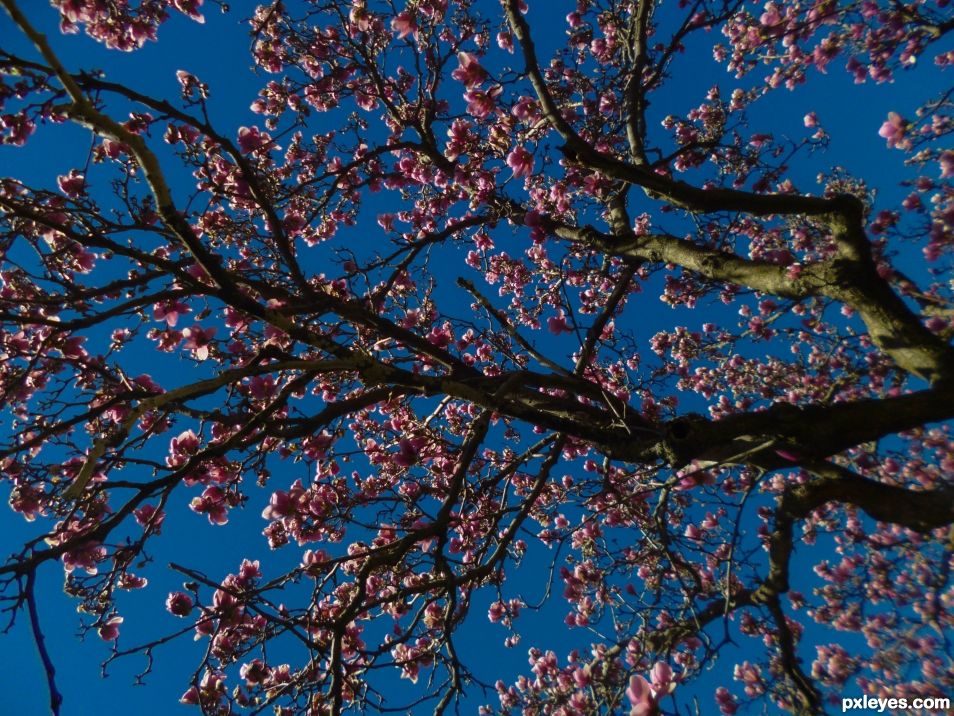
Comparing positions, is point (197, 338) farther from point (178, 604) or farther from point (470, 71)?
point (470, 71)

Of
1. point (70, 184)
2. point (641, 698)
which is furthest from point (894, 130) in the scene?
point (70, 184)

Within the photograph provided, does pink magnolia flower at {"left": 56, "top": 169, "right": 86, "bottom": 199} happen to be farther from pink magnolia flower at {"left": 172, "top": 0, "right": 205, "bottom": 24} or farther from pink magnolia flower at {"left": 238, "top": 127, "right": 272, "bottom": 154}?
pink magnolia flower at {"left": 172, "top": 0, "right": 205, "bottom": 24}

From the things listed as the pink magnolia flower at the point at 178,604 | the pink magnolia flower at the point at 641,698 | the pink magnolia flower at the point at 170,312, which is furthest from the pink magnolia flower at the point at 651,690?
the pink magnolia flower at the point at 170,312

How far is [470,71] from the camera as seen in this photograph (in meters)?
4.12

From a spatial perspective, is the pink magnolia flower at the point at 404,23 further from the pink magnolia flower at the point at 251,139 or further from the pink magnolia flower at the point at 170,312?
the pink magnolia flower at the point at 170,312

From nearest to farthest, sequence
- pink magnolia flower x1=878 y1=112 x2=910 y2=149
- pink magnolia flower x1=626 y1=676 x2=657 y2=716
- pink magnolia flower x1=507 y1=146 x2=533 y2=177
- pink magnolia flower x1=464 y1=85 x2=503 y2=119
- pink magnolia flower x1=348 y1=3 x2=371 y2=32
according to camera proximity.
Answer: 1. pink magnolia flower x1=626 y1=676 x2=657 y2=716
2. pink magnolia flower x1=507 y1=146 x2=533 y2=177
3. pink magnolia flower x1=464 y1=85 x2=503 y2=119
4. pink magnolia flower x1=878 y1=112 x2=910 y2=149
5. pink magnolia flower x1=348 y1=3 x2=371 y2=32

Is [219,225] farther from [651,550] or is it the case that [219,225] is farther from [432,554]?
[651,550]

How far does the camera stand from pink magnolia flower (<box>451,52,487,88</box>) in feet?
13.5

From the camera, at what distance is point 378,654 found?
2773 mm

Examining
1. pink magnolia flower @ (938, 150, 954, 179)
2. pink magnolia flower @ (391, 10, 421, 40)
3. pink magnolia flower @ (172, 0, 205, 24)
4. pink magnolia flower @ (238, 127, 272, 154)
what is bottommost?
pink magnolia flower @ (938, 150, 954, 179)

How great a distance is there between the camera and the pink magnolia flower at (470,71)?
161 inches

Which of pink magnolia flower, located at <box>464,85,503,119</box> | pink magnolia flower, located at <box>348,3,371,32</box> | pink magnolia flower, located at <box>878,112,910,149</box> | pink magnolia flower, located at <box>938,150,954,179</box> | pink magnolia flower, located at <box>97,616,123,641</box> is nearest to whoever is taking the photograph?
pink magnolia flower, located at <box>97,616,123,641</box>

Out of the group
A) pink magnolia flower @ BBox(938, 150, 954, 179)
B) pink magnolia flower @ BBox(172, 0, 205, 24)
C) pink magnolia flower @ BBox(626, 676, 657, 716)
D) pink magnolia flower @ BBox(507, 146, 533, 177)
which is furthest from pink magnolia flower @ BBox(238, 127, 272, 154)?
pink magnolia flower @ BBox(938, 150, 954, 179)

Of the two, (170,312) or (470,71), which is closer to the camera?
(170,312)
